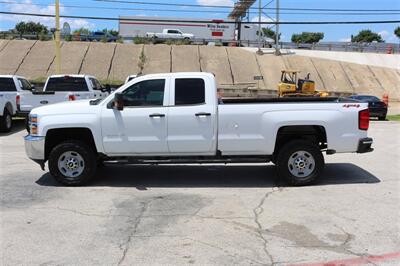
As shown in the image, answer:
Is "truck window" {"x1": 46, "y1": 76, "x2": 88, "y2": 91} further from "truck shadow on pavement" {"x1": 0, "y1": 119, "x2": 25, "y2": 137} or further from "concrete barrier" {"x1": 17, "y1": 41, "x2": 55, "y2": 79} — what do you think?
"concrete barrier" {"x1": 17, "y1": 41, "x2": 55, "y2": 79}

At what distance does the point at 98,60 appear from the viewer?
157 ft

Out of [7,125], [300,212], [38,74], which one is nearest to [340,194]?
[300,212]

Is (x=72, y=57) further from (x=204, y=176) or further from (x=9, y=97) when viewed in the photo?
(x=204, y=176)

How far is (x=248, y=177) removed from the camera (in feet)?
31.0

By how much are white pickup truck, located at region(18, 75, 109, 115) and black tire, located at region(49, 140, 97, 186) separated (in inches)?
339

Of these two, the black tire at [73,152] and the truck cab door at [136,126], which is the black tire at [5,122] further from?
the truck cab door at [136,126]

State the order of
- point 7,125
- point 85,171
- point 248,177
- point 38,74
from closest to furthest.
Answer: point 85,171 → point 248,177 → point 7,125 → point 38,74

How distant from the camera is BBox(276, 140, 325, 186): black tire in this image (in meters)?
8.62

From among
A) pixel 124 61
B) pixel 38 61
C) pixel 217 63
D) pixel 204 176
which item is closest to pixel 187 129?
pixel 204 176

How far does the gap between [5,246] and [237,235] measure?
266 cm

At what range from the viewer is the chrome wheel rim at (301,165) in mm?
8680

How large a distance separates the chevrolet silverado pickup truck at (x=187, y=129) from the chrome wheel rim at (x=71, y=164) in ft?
0.06

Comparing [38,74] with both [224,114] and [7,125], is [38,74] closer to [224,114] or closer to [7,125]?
[7,125]

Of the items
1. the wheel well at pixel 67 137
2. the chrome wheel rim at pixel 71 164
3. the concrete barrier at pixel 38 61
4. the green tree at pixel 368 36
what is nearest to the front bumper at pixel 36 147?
the wheel well at pixel 67 137
